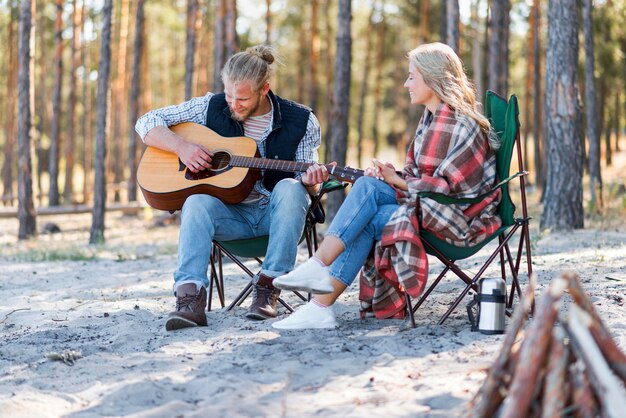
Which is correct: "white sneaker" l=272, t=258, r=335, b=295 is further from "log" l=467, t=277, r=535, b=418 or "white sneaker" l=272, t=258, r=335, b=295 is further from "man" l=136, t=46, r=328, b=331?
"log" l=467, t=277, r=535, b=418

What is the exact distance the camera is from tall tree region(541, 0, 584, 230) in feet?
27.4

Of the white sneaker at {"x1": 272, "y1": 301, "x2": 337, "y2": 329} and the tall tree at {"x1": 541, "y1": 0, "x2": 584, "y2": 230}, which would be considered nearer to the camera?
the white sneaker at {"x1": 272, "y1": 301, "x2": 337, "y2": 329}

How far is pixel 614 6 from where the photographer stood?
16.9m

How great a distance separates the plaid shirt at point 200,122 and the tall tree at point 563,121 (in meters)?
4.36

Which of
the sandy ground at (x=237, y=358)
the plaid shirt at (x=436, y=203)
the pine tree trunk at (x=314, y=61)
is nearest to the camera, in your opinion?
the sandy ground at (x=237, y=358)

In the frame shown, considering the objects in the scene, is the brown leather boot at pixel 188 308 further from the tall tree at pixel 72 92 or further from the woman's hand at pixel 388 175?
the tall tree at pixel 72 92

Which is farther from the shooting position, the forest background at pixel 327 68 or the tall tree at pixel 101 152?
the tall tree at pixel 101 152

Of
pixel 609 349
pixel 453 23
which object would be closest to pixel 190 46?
pixel 453 23

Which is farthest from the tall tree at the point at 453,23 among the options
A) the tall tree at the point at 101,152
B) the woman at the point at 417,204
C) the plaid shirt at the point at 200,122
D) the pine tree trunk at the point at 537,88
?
the pine tree trunk at the point at 537,88

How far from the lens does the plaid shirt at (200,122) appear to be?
4.76 metres

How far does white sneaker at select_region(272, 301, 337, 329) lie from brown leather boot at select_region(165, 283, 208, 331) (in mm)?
429

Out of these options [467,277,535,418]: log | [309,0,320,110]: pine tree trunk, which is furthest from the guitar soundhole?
[309,0,320,110]: pine tree trunk

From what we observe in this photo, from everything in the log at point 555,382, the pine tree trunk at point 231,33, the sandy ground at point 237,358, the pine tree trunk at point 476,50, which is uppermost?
the pine tree trunk at point 476,50

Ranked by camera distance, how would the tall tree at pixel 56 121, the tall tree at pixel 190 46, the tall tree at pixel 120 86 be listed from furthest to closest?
the tall tree at pixel 120 86, the tall tree at pixel 56 121, the tall tree at pixel 190 46
